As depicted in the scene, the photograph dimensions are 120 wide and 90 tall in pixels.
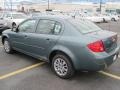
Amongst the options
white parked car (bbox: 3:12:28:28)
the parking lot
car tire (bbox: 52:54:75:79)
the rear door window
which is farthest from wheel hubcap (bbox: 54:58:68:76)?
white parked car (bbox: 3:12:28:28)

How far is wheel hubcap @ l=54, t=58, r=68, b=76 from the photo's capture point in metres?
5.09

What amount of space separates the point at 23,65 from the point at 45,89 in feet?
6.23

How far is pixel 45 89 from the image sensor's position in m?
4.56

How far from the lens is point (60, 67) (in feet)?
17.1

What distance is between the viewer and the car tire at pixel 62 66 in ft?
16.3

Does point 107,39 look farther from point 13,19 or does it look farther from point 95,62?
point 13,19

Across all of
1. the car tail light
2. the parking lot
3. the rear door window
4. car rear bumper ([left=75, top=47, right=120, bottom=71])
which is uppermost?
the rear door window

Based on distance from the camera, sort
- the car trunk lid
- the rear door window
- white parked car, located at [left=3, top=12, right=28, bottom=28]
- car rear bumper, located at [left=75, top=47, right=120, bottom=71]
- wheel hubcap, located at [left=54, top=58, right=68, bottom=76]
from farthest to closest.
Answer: white parked car, located at [left=3, top=12, right=28, bottom=28] → the rear door window → wheel hubcap, located at [left=54, top=58, right=68, bottom=76] → the car trunk lid → car rear bumper, located at [left=75, top=47, right=120, bottom=71]

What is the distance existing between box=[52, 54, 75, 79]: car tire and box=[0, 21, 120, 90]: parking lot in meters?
0.14

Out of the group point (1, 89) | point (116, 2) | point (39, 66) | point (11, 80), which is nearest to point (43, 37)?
point (39, 66)

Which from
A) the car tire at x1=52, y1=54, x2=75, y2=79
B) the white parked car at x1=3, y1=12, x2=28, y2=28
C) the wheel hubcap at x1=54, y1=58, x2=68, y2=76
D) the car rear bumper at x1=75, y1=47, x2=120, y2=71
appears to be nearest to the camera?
the car rear bumper at x1=75, y1=47, x2=120, y2=71

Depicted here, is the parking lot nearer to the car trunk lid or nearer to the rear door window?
the car trunk lid

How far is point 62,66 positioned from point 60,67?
0.31 feet

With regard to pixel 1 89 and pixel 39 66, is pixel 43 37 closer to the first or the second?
pixel 39 66
